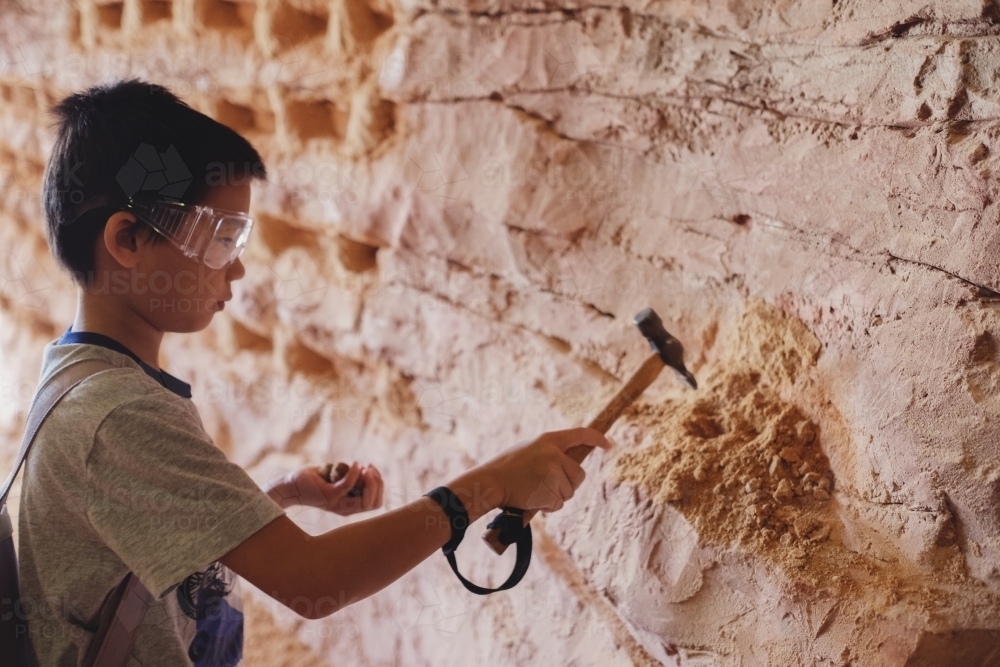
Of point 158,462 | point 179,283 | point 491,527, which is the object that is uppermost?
point 179,283

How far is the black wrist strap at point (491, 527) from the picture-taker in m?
1.18

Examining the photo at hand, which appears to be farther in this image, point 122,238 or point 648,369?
point 648,369

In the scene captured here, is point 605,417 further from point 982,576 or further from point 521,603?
point 521,603

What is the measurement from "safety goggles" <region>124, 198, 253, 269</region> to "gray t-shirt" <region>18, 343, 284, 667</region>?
19 centimetres

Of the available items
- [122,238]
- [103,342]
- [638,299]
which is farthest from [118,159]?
[638,299]

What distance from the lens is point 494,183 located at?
215 cm

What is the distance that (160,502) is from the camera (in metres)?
1.03

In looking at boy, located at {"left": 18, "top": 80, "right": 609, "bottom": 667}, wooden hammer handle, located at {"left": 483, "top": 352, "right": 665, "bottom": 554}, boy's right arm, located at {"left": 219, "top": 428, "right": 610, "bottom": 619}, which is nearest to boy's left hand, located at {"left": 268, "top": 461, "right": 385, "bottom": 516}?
boy, located at {"left": 18, "top": 80, "right": 609, "bottom": 667}

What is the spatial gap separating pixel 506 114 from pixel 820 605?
1.34 meters

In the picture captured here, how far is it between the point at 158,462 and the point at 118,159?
46 cm

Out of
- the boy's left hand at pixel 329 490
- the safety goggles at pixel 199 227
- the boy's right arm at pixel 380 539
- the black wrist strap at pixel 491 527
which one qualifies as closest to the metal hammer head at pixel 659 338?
the boy's right arm at pixel 380 539

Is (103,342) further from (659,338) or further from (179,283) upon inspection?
(659,338)

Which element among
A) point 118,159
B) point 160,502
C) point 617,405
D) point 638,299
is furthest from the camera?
point 638,299

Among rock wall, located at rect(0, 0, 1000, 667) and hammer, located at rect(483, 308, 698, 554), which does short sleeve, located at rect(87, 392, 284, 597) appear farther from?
rock wall, located at rect(0, 0, 1000, 667)
